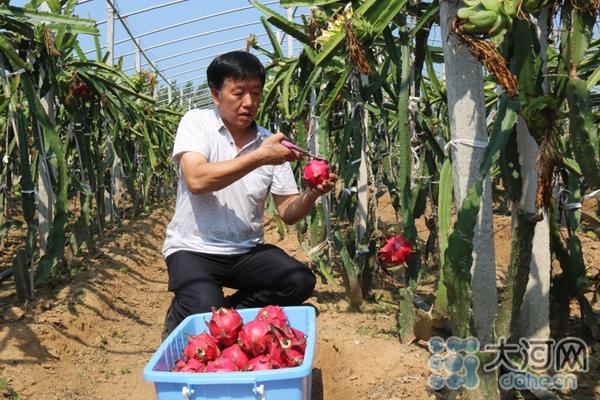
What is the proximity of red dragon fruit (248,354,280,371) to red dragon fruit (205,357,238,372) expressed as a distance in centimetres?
4

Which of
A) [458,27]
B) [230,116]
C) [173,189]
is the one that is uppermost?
[458,27]

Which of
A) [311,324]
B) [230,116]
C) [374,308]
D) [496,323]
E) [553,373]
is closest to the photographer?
[496,323]

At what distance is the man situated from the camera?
1.87 metres

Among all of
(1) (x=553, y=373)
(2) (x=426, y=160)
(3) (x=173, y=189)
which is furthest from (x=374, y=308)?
(3) (x=173, y=189)

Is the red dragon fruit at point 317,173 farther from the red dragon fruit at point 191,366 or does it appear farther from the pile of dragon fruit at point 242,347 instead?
the red dragon fruit at point 191,366

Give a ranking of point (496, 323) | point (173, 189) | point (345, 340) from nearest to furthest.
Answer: point (496, 323) < point (345, 340) < point (173, 189)

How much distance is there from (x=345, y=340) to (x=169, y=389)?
106 cm

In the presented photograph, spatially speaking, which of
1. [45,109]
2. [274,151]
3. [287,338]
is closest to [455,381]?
[287,338]

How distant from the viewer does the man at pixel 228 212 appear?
6.13ft

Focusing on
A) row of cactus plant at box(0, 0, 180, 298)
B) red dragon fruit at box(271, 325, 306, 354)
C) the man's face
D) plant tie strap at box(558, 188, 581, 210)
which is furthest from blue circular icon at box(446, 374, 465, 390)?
row of cactus plant at box(0, 0, 180, 298)

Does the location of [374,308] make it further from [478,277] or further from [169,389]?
[169,389]

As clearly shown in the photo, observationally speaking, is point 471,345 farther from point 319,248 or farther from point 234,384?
point 319,248

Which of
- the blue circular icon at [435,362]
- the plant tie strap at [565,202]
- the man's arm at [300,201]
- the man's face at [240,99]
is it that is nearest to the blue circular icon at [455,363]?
the blue circular icon at [435,362]

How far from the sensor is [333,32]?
1.81 meters
